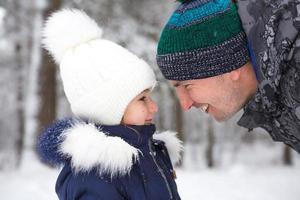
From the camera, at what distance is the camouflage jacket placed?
1763 millimetres

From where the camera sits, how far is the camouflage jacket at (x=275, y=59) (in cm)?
176

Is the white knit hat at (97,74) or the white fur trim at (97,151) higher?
the white knit hat at (97,74)

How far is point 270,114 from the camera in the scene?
2.07 meters

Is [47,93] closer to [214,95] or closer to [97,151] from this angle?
[97,151]

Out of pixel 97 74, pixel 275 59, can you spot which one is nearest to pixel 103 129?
pixel 97 74

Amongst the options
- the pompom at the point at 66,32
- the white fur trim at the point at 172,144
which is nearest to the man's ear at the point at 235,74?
the white fur trim at the point at 172,144

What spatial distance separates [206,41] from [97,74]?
578 millimetres

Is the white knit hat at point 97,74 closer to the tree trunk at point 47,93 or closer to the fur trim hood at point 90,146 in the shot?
the fur trim hood at point 90,146

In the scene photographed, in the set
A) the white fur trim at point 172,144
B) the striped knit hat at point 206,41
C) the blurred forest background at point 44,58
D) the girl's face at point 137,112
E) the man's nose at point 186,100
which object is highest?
the striped knit hat at point 206,41

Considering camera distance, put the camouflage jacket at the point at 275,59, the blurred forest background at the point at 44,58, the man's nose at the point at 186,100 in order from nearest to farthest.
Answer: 1. the camouflage jacket at the point at 275,59
2. the man's nose at the point at 186,100
3. the blurred forest background at the point at 44,58

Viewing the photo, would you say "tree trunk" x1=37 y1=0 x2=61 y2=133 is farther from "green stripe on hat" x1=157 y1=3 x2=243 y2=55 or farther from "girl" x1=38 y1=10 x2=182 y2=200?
"green stripe on hat" x1=157 y1=3 x2=243 y2=55

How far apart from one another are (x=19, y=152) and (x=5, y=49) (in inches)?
152

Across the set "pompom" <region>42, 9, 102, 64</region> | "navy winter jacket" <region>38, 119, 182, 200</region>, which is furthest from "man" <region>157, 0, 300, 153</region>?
"pompom" <region>42, 9, 102, 64</region>

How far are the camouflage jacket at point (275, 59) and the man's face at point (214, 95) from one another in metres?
0.10
